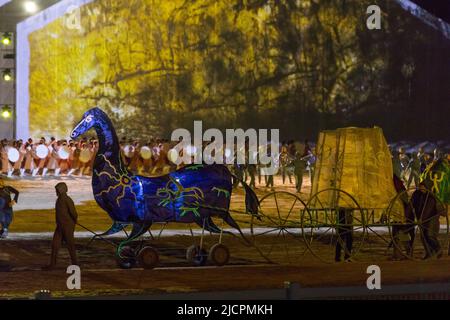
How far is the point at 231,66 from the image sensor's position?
88.2ft

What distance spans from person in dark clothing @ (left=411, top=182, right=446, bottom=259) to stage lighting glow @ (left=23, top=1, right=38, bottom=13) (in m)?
13.7

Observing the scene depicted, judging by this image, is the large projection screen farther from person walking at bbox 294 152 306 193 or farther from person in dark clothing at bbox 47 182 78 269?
person in dark clothing at bbox 47 182 78 269

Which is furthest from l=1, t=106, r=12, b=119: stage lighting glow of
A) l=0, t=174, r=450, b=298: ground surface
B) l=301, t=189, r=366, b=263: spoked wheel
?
l=301, t=189, r=366, b=263: spoked wheel

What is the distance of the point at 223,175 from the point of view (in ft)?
44.8

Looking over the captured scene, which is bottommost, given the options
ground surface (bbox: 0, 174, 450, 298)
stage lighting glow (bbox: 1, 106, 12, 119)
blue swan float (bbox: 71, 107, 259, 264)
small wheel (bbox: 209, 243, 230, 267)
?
ground surface (bbox: 0, 174, 450, 298)

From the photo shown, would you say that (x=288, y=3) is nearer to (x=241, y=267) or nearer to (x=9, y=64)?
(x=9, y=64)

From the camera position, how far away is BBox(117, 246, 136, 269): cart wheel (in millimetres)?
13430

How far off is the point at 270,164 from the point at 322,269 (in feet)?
43.8

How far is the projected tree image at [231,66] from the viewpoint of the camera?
25031 millimetres

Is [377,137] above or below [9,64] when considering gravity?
below

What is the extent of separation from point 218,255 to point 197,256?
43 cm

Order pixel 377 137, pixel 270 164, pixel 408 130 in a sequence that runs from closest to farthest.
Result: pixel 377 137
pixel 270 164
pixel 408 130

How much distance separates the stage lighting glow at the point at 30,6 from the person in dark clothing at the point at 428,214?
45.1ft
